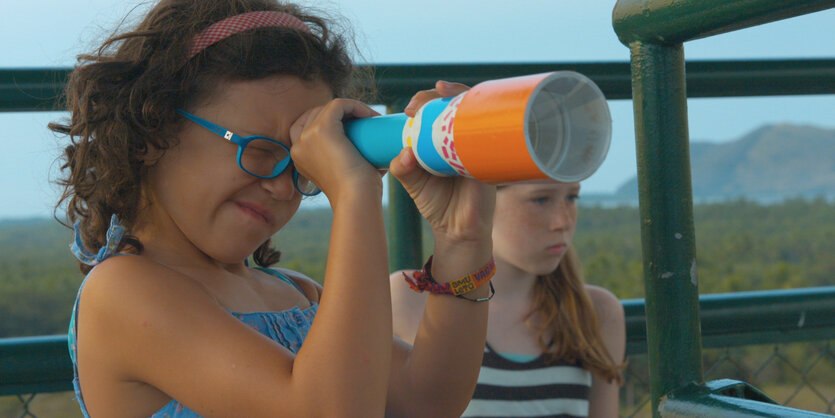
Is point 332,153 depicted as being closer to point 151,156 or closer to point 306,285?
point 151,156

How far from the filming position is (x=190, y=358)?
107cm

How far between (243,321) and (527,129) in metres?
0.68

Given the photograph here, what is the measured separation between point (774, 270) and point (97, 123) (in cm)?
1762

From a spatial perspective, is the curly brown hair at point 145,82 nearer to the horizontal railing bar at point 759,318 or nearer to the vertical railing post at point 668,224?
the vertical railing post at point 668,224

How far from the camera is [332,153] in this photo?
1.09m

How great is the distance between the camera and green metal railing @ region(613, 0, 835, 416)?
2.79 ft

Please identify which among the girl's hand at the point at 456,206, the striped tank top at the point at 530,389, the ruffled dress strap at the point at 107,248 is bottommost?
the striped tank top at the point at 530,389

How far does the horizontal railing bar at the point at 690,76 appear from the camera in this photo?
1.71 meters

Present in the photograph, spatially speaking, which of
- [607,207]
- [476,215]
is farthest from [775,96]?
[607,207]

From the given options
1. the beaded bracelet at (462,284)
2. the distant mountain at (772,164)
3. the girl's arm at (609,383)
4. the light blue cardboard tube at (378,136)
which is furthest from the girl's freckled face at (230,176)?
the distant mountain at (772,164)

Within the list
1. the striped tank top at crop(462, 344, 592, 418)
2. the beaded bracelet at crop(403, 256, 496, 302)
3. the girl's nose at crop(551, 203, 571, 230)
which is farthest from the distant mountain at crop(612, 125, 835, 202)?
the beaded bracelet at crop(403, 256, 496, 302)

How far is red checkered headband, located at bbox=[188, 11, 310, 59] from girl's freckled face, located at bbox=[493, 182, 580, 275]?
1037 millimetres

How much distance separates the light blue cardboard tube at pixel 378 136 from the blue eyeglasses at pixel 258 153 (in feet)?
0.38

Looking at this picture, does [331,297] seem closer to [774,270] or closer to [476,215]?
[476,215]
